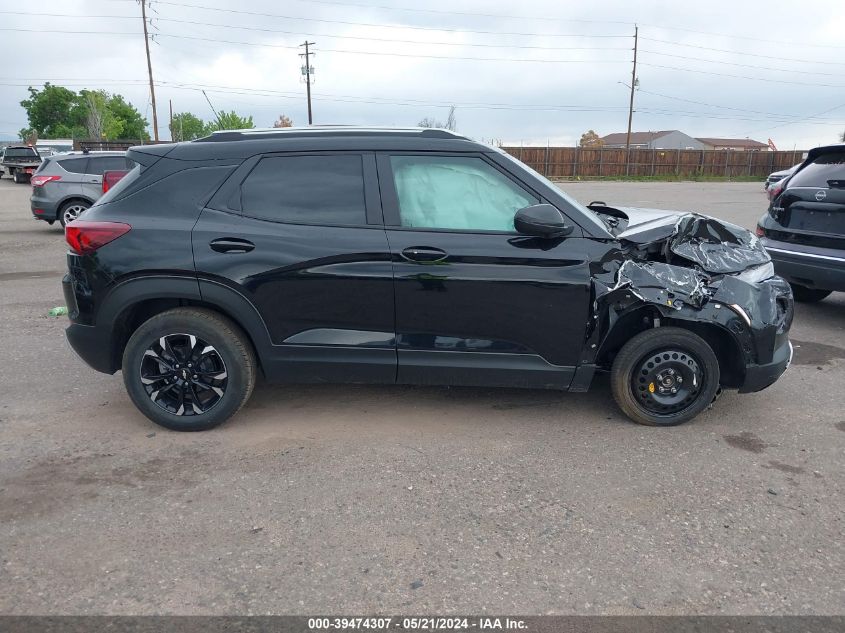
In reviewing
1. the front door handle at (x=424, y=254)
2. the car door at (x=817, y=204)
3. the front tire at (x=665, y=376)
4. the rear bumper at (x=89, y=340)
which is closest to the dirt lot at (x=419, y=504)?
the front tire at (x=665, y=376)

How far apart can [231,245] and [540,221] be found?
1785 millimetres

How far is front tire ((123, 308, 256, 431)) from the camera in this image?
3902mm

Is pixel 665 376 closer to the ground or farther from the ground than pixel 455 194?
closer to the ground

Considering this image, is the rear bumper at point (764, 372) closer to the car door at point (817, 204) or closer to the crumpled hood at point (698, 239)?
the crumpled hood at point (698, 239)

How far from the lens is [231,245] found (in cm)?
382

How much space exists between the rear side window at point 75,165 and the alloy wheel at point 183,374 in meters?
11.3

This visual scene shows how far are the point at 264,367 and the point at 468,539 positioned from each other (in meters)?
1.72

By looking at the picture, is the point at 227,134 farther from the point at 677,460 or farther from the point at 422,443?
the point at 677,460

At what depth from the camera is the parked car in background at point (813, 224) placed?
5.97 m

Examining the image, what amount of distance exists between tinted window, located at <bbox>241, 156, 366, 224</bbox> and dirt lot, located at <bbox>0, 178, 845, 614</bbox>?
4.37 feet

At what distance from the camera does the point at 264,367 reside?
401 centimetres

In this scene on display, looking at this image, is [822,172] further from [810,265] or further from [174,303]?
[174,303]

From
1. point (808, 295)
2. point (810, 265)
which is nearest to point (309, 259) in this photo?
point (810, 265)

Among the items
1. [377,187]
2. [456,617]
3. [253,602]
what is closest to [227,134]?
[377,187]
